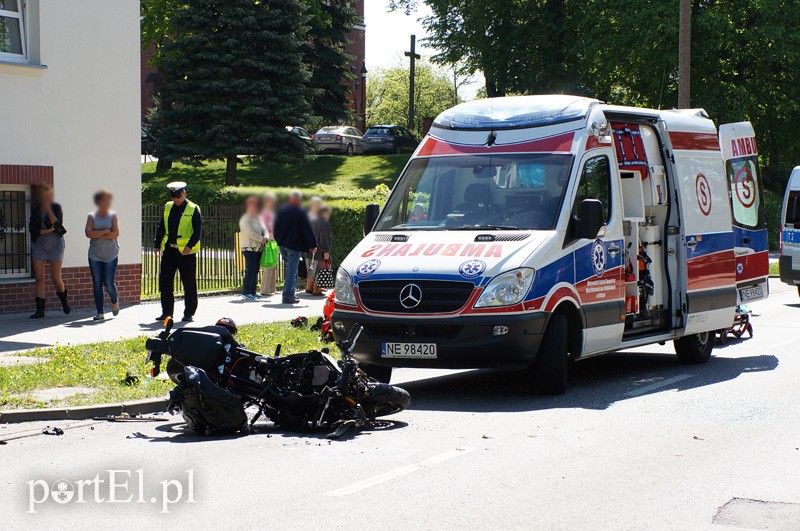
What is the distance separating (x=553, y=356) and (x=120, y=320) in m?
7.77

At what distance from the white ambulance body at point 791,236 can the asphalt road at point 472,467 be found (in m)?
12.1

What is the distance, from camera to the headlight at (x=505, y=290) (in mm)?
9914

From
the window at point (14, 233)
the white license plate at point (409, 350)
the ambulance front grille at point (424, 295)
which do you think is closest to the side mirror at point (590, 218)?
the ambulance front grille at point (424, 295)

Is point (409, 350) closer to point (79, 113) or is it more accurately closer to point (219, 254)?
point (79, 113)

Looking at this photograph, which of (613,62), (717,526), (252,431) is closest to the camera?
(717,526)

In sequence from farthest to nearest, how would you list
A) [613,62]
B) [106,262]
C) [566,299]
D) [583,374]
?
[613,62] < [106,262] < [583,374] < [566,299]

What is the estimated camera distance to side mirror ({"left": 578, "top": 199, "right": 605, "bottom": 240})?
10617 mm

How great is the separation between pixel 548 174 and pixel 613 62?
35.9 metres

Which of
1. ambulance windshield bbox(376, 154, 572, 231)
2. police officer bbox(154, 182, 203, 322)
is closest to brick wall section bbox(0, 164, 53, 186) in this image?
police officer bbox(154, 182, 203, 322)

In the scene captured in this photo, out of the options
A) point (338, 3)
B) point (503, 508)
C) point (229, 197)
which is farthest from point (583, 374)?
point (338, 3)

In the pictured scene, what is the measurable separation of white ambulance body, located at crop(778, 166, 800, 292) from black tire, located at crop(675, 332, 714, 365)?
32.5 ft

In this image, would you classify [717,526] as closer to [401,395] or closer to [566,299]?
[401,395]

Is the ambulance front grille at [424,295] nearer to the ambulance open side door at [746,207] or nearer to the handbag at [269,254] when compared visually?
the ambulance open side door at [746,207]

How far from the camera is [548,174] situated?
10961 mm
